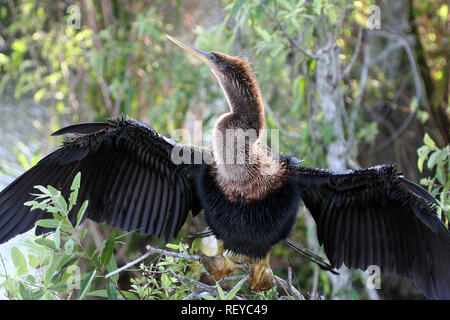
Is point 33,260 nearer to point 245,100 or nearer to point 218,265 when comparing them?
point 218,265

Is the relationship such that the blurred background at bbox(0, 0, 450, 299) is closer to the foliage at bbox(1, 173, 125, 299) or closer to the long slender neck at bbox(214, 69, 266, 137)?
the long slender neck at bbox(214, 69, 266, 137)

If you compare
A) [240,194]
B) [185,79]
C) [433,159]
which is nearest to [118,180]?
[240,194]

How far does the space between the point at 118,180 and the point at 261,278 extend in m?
0.78

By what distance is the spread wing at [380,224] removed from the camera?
2.16m

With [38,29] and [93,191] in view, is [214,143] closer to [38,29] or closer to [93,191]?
[93,191]

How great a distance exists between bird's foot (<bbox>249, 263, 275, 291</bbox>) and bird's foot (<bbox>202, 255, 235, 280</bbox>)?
0.36 ft

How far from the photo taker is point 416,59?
4.61 metres

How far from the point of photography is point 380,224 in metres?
2.35

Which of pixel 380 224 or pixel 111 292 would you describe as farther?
pixel 380 224

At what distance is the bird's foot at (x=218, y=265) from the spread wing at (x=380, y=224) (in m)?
0.46

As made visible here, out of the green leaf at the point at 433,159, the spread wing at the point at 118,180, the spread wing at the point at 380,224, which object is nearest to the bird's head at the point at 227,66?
the spread wing at the point at 118,180

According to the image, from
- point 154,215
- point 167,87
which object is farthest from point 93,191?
point 167,87

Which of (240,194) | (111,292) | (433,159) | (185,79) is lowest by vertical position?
(111,292)

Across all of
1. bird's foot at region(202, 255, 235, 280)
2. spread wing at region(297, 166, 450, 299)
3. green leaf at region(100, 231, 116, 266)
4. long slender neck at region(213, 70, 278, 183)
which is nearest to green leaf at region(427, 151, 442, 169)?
spread wing at region(297, 166, 450, 299)
